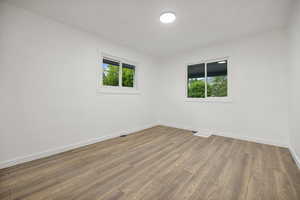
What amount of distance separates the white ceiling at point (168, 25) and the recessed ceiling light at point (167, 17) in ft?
0.27

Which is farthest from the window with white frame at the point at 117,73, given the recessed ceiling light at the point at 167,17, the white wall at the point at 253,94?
the white wall at the point at 253,94

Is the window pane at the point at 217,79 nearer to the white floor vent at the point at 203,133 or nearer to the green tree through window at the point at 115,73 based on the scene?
the white floor vent at the point at 203,133

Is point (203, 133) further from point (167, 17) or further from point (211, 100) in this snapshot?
point (167, 17)

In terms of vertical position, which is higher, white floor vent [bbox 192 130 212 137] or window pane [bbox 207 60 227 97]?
window pane [bbox 207 60 227 97]

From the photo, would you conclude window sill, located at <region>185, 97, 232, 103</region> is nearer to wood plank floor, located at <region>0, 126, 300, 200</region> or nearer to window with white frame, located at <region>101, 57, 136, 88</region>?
wood plank floor, located at <region>0, 126, 300, 200</region>

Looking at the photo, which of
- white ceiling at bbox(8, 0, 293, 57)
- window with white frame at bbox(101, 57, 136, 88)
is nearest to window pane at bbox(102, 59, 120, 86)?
window with white frame at bbox(101, 57, 136, 88)

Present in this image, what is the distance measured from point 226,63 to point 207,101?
1.13 m

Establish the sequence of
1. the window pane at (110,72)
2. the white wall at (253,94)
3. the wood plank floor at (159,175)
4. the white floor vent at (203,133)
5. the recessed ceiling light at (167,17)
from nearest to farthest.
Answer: the wood plank floor at (159,175)
the recessed ceiling light at (167,17)
the white wall at (253,94)
the window pane at (110,72)
the white floor vent at (203,133)

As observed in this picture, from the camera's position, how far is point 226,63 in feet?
10.4

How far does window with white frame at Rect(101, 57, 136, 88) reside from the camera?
304 centimetres

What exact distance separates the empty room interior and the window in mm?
34

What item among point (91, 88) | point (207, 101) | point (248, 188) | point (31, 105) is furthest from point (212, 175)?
point (31, 105)

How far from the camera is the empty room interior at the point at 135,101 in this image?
1.46m

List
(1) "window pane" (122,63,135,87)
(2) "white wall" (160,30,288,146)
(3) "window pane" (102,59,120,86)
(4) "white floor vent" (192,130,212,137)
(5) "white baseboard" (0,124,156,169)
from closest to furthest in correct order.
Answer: (5) "white baseboard" (0,124,156,169), (2) "white wall" (160,30,288,146), (3) "window pane" (102,59,120,86), (4) "white floor vent" (192,130,212,137), (1) "window pane" (122,63,135,87)
